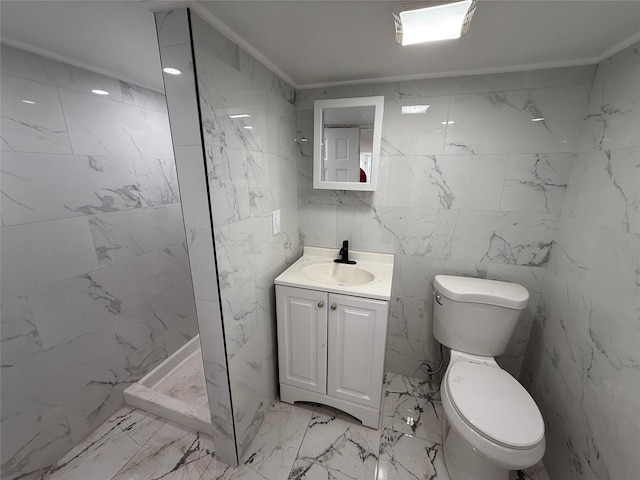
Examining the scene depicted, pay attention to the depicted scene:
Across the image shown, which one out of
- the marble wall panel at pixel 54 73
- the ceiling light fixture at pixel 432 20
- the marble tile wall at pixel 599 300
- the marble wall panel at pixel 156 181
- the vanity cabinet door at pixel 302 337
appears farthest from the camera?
the marble wall panel at pixel 156 181

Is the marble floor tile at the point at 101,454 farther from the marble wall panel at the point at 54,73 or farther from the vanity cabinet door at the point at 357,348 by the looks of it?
the marble wall panel at the point at 54,73

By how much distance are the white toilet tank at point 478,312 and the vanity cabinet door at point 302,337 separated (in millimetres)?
714

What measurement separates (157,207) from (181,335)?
1.06 metres

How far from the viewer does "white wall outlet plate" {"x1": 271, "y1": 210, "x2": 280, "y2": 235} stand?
148 centimetres

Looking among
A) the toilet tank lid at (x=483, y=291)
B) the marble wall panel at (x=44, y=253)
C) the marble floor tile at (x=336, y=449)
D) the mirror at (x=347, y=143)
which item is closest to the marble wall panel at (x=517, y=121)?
the mirror at (x=347, y=143)

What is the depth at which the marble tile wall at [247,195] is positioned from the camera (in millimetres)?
973

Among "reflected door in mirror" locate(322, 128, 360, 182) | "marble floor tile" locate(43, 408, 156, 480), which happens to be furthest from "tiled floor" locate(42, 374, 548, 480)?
"reflected door in mirror" locate(322, 128, 360, 182)

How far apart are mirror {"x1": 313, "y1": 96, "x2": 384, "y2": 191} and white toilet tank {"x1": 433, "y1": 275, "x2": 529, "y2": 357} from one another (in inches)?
30.4

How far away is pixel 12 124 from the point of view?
1103 mm

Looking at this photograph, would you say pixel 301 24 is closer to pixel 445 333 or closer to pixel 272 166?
pixel 272 166

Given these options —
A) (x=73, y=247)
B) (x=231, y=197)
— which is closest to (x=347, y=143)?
(x=231, y=197)

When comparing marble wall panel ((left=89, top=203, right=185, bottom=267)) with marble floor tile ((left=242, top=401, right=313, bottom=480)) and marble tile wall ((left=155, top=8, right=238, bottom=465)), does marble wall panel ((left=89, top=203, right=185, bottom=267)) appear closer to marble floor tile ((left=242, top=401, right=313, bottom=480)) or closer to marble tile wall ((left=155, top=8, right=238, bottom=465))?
marble tile wall ((left=155, top=8, right=238, bottom=465))

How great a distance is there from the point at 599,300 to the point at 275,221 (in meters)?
1.55

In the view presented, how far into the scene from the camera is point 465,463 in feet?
3.95
